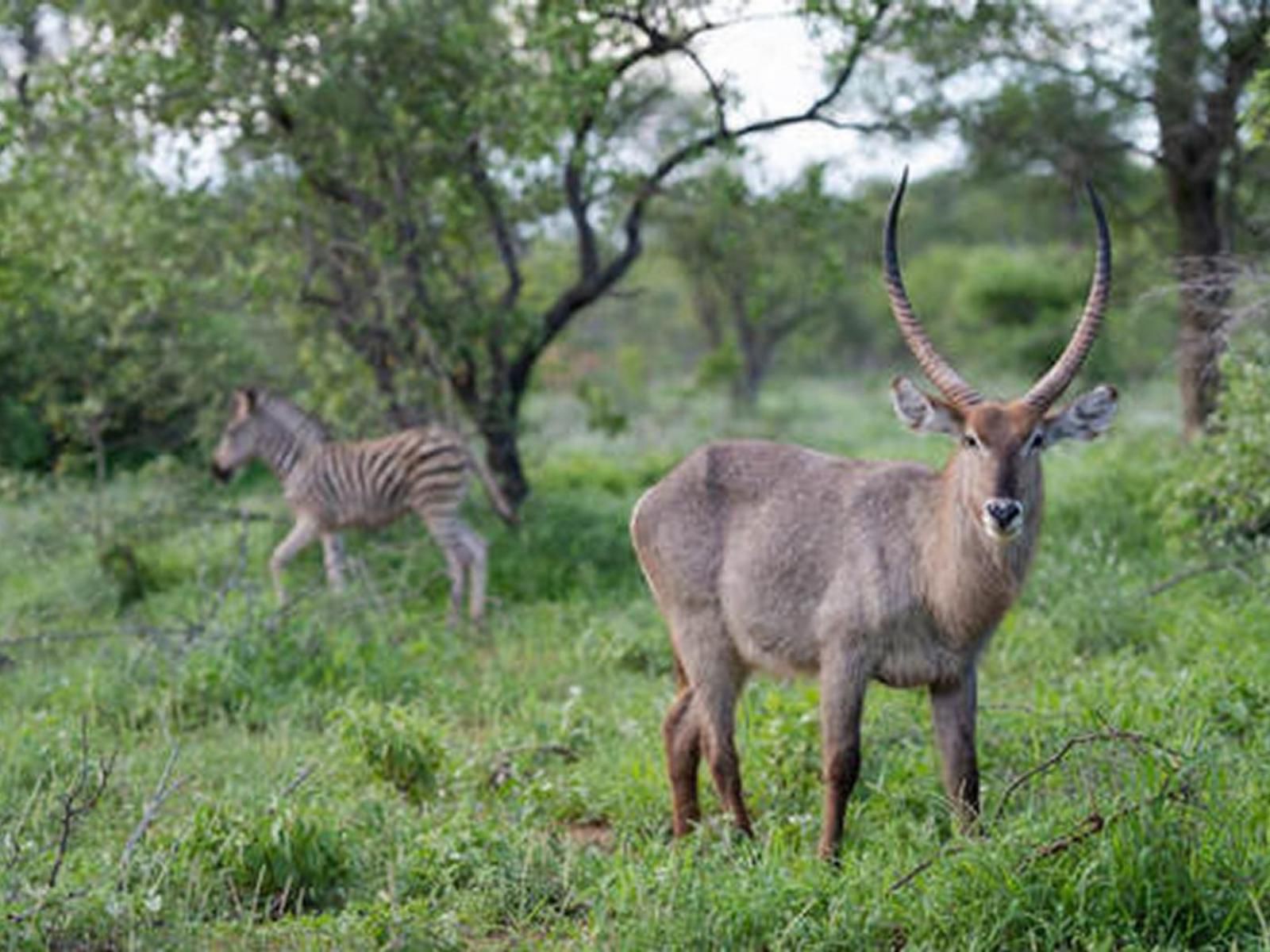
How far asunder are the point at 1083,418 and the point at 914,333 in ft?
2.10

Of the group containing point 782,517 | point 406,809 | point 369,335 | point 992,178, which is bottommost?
point 406,809

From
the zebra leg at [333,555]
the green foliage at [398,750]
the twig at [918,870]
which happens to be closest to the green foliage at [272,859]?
the green foliage at [398,750]

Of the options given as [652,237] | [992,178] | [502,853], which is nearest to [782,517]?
[502,853]

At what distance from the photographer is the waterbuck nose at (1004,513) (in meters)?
4.57

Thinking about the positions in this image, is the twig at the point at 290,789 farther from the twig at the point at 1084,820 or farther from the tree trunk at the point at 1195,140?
the tree trunk at the point at 1195,140

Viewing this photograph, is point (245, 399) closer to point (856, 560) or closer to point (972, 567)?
point (856, 560)

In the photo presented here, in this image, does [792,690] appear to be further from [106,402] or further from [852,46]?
[106,402]

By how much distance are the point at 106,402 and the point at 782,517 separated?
8.01 m

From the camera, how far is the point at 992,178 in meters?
11.2

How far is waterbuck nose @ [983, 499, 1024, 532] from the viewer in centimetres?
457

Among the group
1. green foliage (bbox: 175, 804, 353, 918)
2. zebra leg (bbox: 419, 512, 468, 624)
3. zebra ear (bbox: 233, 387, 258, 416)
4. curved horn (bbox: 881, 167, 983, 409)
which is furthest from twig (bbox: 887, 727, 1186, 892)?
zebra ear (bbox: 233, 387, 258, 416)

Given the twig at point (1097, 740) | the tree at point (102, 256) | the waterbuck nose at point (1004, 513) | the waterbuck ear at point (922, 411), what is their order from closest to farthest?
the twig at point (1097, 740) → the waterbuck nose at point (1004, 513) → the waterbuck ear at point (922, 411) → the tree at point (102, 256)

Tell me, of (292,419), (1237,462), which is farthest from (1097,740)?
(292,419)

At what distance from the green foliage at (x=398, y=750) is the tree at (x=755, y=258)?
4959 millimetres
